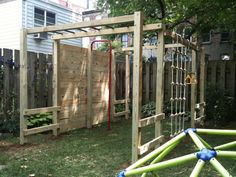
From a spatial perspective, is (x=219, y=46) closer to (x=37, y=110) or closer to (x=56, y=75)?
(x=56, y=75)

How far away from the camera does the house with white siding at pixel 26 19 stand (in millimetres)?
14781

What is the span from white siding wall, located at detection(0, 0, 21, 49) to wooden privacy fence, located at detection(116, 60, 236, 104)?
660cm

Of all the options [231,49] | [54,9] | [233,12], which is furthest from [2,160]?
[231,49]

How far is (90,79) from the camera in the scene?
809 centimetres

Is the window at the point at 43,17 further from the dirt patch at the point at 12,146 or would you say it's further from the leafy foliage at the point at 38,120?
the dirt patch at the point at 12,146

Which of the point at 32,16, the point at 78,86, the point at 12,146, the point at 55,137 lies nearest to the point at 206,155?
the point at 12,146

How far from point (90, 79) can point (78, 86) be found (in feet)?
1.41

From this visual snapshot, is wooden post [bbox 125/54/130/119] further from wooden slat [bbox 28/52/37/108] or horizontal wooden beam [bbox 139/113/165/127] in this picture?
horizontal wooden beam [bbox 139/113/165/127]

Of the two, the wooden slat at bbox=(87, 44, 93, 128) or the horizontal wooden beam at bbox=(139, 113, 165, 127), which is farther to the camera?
the wooden slat at bbox=(87, 44, 93, 128)

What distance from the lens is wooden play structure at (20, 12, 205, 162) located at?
4957 millimetres

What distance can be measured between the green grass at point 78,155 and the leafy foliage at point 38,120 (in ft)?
1.01

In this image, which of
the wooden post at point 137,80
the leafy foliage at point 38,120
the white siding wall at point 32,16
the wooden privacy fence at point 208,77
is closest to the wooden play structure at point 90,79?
the wooden post at point 137,80

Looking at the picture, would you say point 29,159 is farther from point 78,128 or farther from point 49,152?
point 78,128

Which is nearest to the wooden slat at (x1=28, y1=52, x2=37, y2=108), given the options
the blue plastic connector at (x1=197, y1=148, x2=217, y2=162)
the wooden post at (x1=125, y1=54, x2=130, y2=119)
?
the wooden post at (x1=125, y1=54, x2=130, y2=119)
